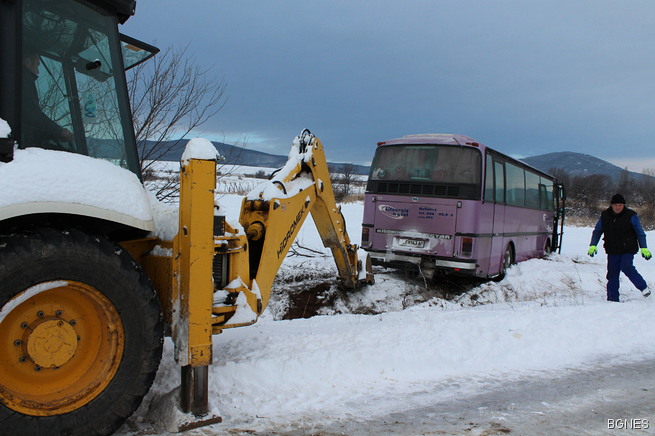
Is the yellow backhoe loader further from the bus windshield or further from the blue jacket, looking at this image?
the blue jacket

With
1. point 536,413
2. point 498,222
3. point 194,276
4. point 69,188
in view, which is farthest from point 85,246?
point 498,222

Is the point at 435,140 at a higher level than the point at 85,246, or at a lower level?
higher

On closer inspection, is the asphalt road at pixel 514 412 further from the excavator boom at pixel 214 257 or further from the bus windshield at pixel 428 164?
the bus windshield at pixel 428 164

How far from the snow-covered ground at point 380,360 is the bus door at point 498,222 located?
3.72 m

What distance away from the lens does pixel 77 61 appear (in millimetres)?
3119

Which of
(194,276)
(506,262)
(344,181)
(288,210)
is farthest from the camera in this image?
(344,181)

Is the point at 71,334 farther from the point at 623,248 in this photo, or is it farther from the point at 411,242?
the point at 623,248

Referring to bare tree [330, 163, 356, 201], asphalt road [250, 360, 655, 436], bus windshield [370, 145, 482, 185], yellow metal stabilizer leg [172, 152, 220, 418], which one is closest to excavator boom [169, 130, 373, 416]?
yellow metal stabilizer leg [172, 152, 220, 418]

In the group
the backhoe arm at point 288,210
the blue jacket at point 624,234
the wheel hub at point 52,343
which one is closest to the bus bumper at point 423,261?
the blue jacket at point 624,234

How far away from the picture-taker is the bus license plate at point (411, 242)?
30.4 feet

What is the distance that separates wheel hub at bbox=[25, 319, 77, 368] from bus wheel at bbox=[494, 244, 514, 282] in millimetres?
9487

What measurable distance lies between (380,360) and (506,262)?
7.86 m

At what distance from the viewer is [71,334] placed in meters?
2.61

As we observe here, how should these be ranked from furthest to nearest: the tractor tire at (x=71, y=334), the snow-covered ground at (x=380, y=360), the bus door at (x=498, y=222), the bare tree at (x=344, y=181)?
the bare tree at (x=344, y=181) → the bus door at (x=498, y=222) → the snow-covered ground at (x=380, y=360) → the tractor tire at (x=71, y=334)
